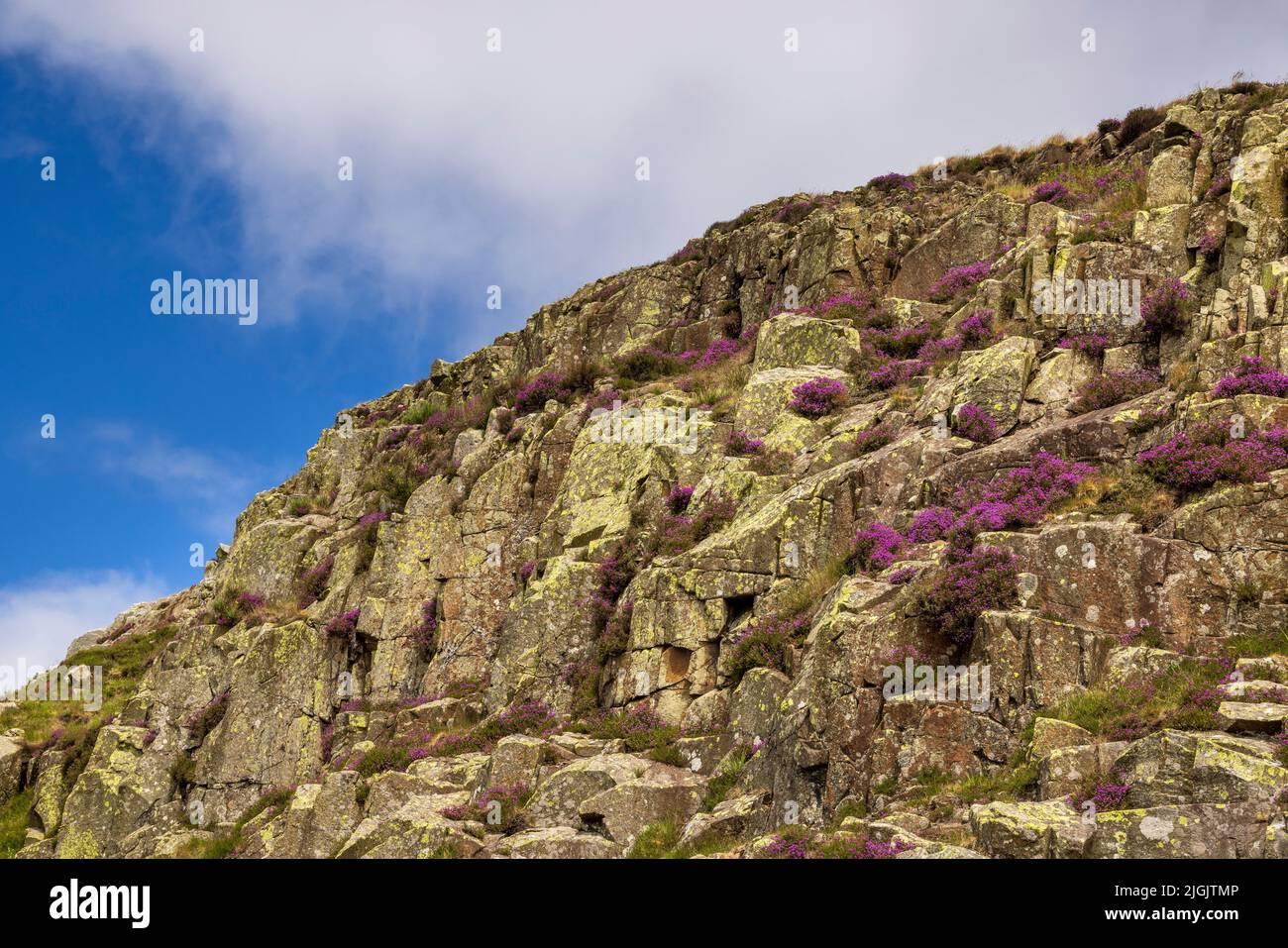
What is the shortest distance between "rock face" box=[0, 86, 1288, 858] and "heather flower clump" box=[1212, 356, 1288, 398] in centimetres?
12

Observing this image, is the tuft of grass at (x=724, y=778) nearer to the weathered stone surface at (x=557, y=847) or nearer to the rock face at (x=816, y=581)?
the rock face at (x=816, y=581)

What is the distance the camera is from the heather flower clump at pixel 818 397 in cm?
3431

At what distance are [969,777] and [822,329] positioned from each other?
22.5 metres

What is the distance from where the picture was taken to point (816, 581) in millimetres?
26562

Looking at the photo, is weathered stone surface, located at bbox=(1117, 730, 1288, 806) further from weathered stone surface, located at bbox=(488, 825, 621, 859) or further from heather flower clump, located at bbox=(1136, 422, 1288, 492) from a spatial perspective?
weathered stone surface, located at bbox=(488, 825, 621, 859)

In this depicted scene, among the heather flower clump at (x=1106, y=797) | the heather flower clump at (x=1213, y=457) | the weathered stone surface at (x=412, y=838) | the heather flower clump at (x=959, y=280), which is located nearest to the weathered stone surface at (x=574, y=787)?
the weathered stone surface at (x=412, y=838)

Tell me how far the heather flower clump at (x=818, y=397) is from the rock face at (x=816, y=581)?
0.16m

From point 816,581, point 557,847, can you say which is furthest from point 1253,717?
point 557,847

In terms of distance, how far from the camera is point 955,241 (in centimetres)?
4331

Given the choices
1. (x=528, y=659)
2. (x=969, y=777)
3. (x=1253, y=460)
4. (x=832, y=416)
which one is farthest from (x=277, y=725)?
(x=1253, y=460)

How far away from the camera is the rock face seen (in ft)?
63.2

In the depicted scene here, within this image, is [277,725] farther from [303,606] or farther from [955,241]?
[955,241]

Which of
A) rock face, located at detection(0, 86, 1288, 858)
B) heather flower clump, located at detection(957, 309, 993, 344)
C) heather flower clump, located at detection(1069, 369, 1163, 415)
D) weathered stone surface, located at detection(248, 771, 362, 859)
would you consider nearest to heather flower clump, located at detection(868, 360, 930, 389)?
rock face, located at detection(0, 86, 1288, 858)

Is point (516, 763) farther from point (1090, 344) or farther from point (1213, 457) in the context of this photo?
point (1090, 344)
